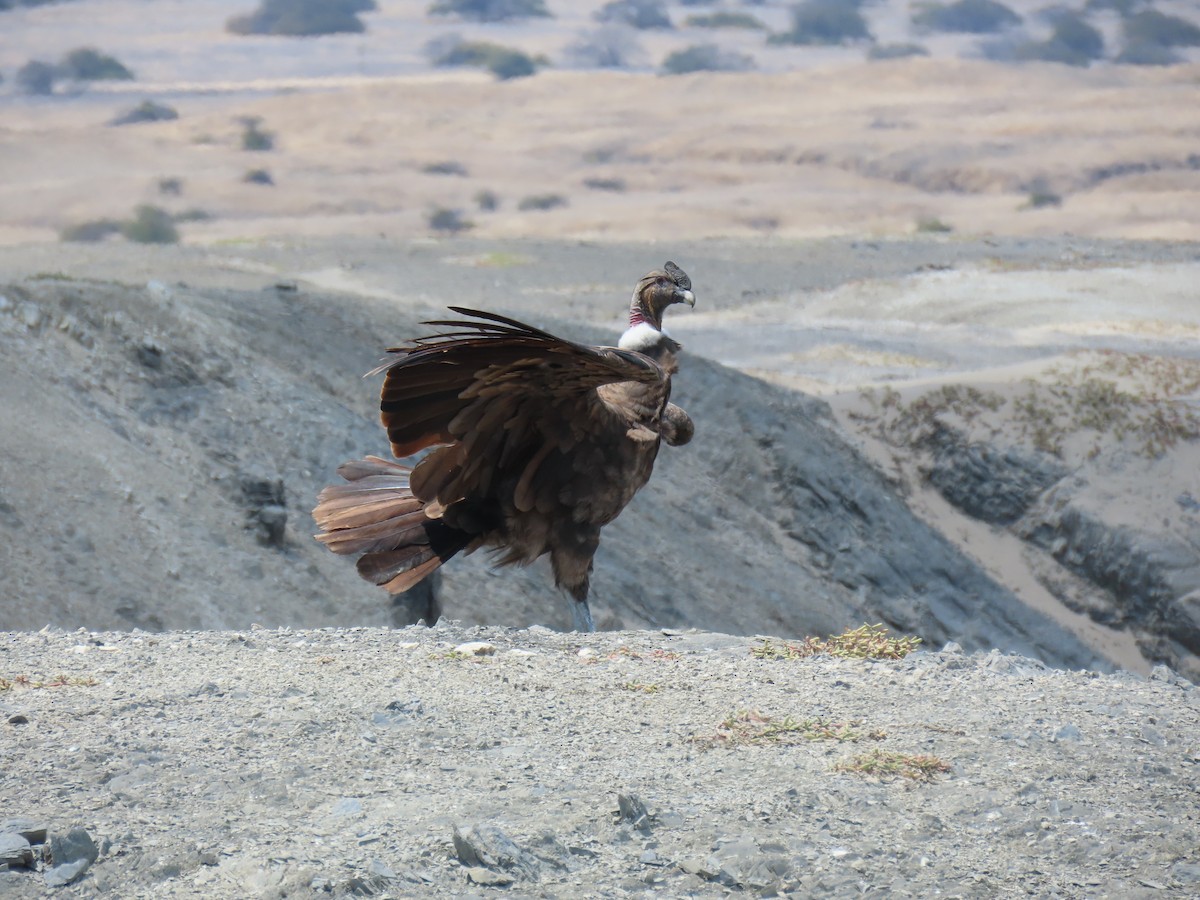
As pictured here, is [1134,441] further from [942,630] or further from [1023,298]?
[1023,298]

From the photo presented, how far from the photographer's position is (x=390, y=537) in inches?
269

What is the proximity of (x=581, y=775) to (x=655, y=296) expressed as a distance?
149 inches

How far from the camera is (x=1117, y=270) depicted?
3052 cm

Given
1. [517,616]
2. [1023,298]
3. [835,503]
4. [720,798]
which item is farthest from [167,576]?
[1023,298]

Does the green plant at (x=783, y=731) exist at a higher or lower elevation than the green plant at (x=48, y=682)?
higher

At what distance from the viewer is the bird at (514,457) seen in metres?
5.69

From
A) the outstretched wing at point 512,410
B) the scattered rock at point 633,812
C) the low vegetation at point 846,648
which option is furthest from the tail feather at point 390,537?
the scattered rock at point 633,812

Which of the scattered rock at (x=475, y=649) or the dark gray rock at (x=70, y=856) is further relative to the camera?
the scattered rock at (x=475, y=649)

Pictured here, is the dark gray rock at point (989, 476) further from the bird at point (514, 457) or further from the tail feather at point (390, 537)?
the tail feather at point (390, 537)

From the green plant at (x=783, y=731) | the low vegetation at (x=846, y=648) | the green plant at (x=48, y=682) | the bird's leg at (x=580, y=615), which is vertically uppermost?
the green plant at (x=783, y=731)

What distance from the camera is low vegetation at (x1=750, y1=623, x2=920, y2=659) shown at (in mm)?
5797

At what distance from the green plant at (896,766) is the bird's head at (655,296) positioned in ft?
11.5

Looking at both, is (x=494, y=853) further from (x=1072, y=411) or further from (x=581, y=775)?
(x=1072, y=411)

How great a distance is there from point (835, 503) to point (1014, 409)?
335 centimetres
